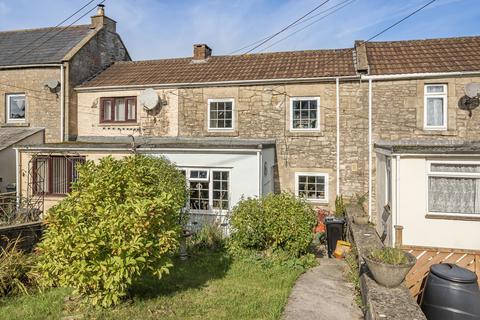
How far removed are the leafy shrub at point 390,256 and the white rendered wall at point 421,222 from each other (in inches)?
165

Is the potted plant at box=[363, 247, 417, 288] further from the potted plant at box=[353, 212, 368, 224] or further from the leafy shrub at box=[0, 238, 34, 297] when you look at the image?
the leafy shrub at box=[0, 238, 34, 297]

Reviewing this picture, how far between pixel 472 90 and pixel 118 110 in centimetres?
1539

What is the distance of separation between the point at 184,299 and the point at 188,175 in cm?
681

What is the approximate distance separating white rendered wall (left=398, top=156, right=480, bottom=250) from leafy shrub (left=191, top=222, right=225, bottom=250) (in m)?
5.09

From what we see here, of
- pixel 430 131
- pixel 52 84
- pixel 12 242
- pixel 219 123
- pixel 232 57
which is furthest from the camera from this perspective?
pixel 232 57

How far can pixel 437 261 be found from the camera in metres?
8.93

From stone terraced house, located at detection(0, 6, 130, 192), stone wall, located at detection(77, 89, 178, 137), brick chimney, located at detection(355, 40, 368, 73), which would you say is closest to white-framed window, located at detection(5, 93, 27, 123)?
stone terraced house, located at detection(0, 6, 130, 192)

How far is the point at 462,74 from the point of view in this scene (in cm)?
1430

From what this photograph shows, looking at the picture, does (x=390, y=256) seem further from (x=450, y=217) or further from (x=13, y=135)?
(x=13, y=135)

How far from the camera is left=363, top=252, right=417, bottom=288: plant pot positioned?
602 cm

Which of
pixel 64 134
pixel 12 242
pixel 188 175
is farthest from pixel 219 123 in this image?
pixel 12 242

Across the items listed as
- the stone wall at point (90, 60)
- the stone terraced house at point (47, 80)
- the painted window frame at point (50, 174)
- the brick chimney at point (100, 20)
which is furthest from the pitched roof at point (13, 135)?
the brick chimney at point (100, 20)

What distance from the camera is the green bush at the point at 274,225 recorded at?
9617 mm

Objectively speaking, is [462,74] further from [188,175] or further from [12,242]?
[12,242]
